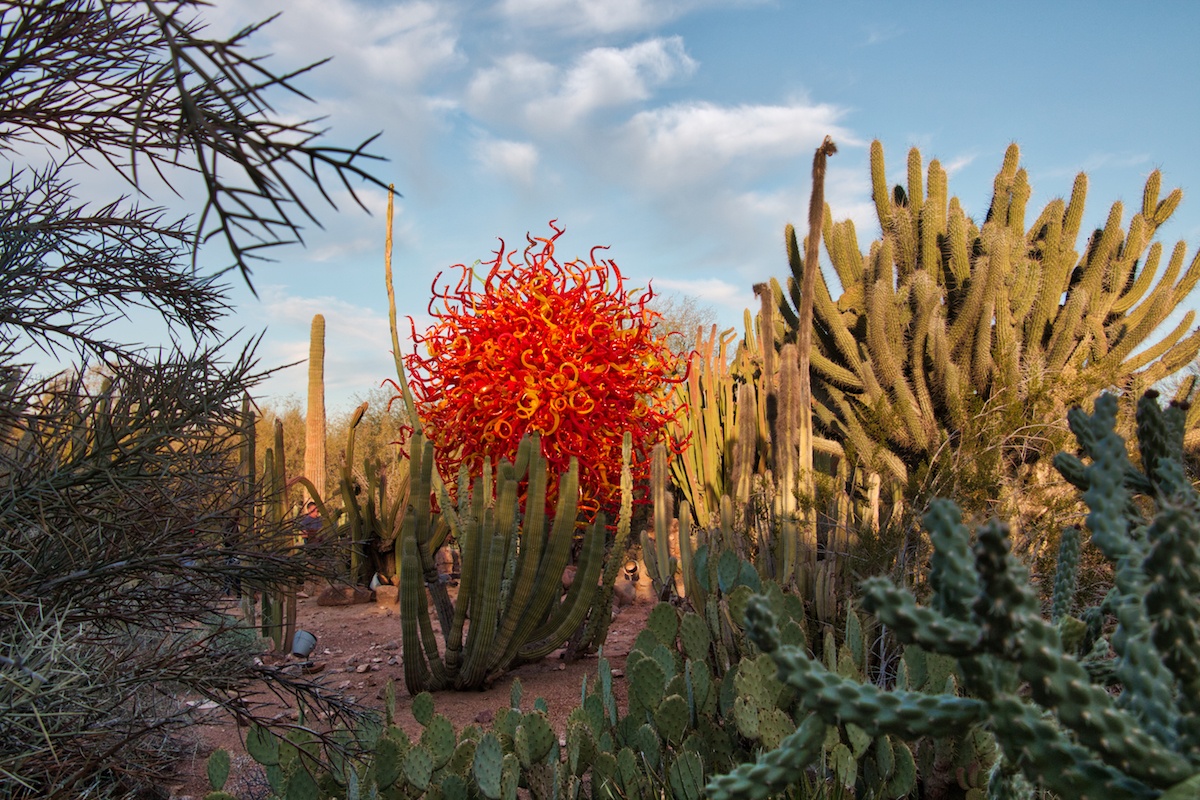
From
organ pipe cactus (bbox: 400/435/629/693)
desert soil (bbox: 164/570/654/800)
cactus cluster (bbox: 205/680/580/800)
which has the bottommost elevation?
desert soil (bbox: 164/570/654/800)

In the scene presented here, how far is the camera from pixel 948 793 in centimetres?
273

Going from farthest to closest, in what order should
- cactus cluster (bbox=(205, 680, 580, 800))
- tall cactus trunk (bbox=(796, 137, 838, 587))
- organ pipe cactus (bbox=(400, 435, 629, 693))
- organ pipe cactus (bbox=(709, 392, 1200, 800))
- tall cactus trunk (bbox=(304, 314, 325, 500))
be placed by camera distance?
tall cactus trunk (bbox=(304, 314, 325, 500)) < tall cactus trunk (bbox=(796, 137, 838, 587)) < organ pipe cactus (bbox=(400, 435, 629, 693)) < cactus cluster (bbox=(205, 680, 580, 800)) < organ pipe cactus (bbox=(709, 392, 1200, 800))

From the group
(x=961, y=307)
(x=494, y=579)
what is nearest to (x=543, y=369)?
(x=494, y=579)

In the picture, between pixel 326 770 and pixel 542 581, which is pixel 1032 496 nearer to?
pixel 542 581

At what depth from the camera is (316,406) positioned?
8148mm

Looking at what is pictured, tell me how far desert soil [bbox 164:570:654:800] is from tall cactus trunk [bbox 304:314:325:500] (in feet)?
5.54

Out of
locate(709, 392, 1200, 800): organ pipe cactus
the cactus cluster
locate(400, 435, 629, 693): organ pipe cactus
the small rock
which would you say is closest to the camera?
locate(709, 392, 1200, 800): organ pipe cactus

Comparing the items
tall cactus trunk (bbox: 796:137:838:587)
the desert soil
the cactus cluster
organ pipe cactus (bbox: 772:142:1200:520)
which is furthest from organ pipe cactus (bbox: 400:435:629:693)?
organ pipe cactus (bbox: 772:142:1200:520)

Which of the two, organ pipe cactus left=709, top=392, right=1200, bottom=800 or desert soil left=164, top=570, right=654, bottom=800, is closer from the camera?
organ pipe cactus left=709, top=392, right=1200, bottom=800

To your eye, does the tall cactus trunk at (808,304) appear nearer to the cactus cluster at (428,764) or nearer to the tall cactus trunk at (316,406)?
the cactus cluster at (428,764)

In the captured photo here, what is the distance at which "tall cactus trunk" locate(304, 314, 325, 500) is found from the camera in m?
7.84

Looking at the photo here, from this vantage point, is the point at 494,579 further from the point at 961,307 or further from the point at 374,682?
the point at 961,307

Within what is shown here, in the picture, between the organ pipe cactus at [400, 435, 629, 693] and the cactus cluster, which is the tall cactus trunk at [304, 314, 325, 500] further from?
the cactus cluster

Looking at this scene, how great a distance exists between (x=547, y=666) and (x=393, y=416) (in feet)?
40.1
